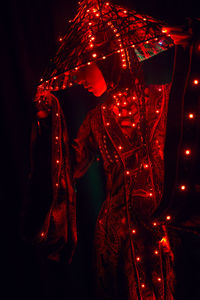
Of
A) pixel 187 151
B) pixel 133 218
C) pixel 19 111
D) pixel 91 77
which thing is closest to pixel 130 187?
pixel 133 218

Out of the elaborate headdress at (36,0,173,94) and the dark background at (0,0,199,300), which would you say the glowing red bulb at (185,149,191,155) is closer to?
the elaborate headdress at (36,0,173,94)

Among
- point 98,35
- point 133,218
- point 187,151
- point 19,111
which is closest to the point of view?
point 187,151

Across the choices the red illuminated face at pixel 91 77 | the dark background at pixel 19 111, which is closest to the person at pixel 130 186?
the red illuminated face at pixel 91 77

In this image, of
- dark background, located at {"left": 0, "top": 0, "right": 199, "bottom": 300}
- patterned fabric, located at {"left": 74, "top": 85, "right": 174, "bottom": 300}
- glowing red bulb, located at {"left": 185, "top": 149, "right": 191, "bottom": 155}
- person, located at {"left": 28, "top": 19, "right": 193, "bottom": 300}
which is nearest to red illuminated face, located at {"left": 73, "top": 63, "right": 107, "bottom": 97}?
person, located at {"left": 28, "top": 19, "right": 193, "bottom": 300}

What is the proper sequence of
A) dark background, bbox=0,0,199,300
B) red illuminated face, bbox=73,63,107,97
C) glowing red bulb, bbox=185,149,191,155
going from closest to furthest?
1. glowing red bulb, bbox=185,149,191,155
2. red illuminated face, bbox=73,63,107,97
3. dark background, bbox=0,0,199,300

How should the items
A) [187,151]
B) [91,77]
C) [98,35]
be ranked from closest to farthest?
[187,151] < [98,35] < [91,77]

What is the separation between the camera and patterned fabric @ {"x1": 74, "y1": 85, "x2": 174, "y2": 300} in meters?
0.94

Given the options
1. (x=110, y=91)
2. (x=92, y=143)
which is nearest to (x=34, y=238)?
(x=92, y=143)

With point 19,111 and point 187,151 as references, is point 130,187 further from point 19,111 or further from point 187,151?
point 19,111

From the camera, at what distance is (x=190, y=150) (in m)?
0.74

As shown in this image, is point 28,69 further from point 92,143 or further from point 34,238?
point 34,238

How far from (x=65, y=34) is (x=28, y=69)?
60 centimetres

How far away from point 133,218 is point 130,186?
13 cm

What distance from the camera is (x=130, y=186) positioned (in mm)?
1048
